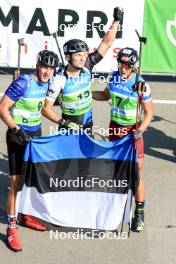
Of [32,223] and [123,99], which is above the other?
[123,99]

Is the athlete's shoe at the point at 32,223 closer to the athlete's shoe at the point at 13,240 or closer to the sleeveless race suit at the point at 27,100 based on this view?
the athlete's shoe at the point at 13,240

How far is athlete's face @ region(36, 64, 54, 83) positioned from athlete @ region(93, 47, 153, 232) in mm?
1016

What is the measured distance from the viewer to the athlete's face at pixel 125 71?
24.4ft

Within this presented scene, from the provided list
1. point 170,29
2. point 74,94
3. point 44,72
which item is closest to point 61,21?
point 170,29

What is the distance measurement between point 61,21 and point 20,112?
7581 millimetres

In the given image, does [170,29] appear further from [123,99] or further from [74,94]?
[74,94]

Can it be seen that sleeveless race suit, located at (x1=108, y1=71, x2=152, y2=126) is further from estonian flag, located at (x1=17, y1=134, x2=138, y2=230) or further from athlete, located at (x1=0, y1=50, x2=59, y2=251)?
athlete, located at (x1=0, y1=50, x2=59, y2=251)

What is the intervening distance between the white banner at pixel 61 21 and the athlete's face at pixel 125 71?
6.87m

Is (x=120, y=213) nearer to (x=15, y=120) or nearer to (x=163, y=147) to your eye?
(x=15, y=120)

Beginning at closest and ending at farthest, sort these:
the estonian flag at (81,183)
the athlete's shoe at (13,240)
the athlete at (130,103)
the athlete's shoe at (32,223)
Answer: the athlete's shoe at (13,240)
the estonian flag at (81,183)
the athlete at (130,103)
the athlete's shoe at (32,223)

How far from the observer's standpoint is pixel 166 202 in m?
8.30

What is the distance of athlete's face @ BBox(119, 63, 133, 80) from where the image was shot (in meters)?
7.42

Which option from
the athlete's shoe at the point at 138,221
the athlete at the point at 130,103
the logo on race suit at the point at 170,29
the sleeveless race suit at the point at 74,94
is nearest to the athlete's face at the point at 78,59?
the sleeveless race suit at the point at 74,94

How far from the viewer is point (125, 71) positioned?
24.5 ft
